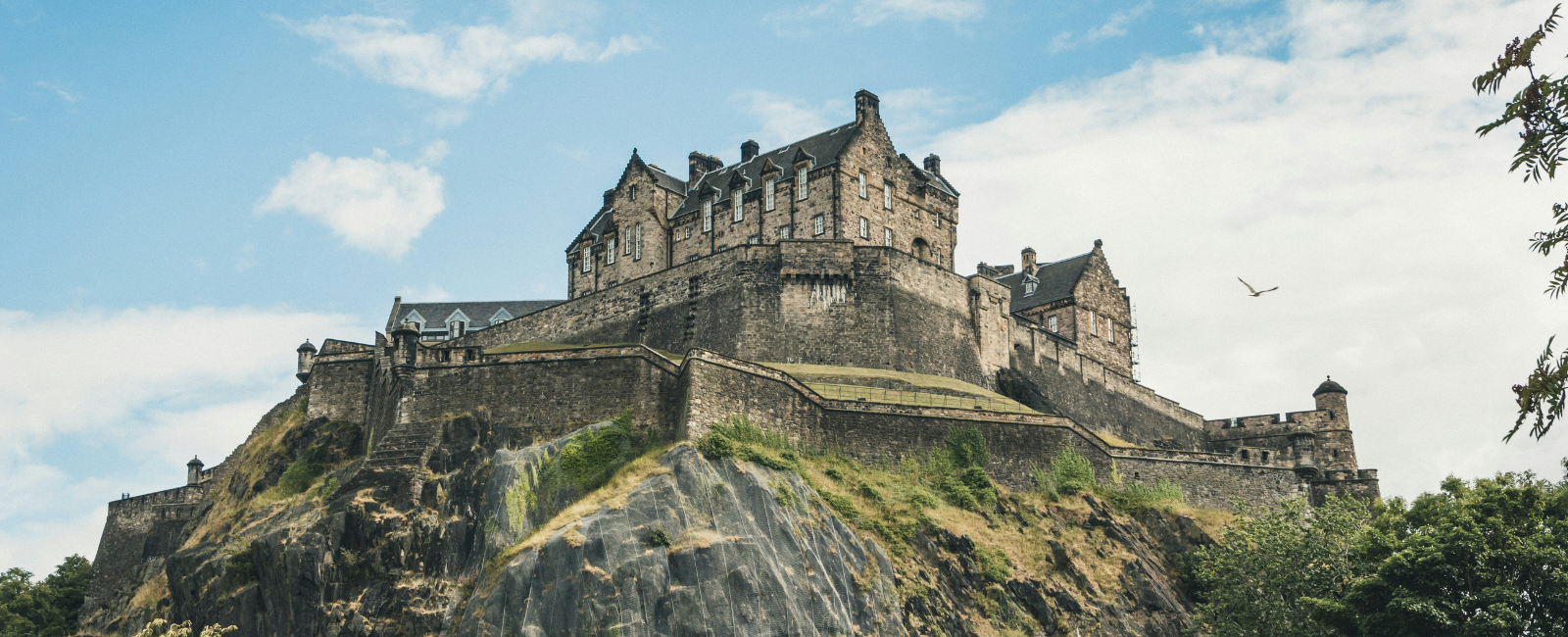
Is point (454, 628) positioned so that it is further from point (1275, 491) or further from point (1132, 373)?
point (1132, 373)

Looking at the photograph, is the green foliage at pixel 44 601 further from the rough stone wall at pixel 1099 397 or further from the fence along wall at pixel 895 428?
the rough stone wall at pixel 1099 397

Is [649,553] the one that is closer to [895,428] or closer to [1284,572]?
[895,428]

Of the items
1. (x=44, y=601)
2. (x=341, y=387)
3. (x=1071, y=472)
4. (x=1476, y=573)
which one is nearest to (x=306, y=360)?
(x=341, y=387)

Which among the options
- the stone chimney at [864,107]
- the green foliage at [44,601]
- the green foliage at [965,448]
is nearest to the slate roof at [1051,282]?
the stone chimney at [864,107]

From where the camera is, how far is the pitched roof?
70.9m

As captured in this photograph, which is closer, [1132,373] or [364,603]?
[364,603]

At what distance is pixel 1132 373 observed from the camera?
265 feet

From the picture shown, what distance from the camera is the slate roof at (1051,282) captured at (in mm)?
79875

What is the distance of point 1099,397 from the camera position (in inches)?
2923

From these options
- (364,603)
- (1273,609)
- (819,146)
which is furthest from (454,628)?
(819,146)

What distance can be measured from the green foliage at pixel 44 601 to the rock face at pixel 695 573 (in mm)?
31102

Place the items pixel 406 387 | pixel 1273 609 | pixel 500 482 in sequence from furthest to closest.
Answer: pixel 406 387 < pixel 500 482 < pixel 1273 609

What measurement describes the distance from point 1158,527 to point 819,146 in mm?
26444

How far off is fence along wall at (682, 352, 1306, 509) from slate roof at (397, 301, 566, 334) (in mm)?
35086
